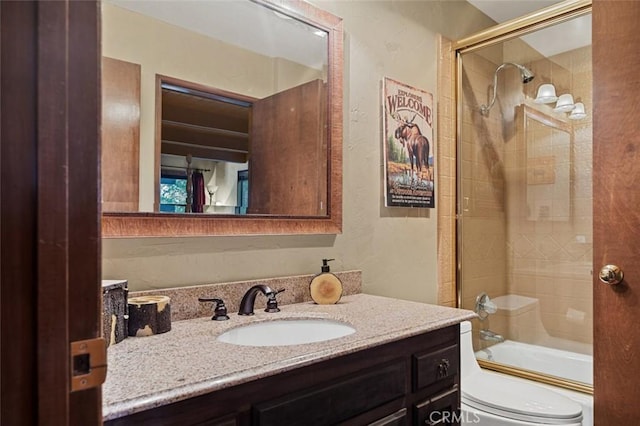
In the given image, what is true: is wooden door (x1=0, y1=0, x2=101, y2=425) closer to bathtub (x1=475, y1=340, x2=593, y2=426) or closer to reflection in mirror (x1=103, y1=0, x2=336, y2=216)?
reflection in mirror (x1=103, y1=0, x2=336, y2=216)

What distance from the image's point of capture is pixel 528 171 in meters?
2.85

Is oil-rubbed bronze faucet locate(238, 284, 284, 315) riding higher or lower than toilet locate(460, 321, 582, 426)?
higher

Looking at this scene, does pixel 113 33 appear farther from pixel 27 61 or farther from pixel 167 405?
pixel 167 405

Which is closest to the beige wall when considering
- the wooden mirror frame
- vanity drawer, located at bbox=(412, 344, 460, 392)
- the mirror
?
the wooden mirror frame

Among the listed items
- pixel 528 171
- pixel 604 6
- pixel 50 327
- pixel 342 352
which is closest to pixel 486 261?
pixel 528 171

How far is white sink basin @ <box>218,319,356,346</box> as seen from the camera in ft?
4.43

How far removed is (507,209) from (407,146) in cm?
116

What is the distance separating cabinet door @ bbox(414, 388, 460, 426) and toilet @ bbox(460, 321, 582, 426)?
16.3 inches

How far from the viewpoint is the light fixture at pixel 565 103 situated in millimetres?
2668

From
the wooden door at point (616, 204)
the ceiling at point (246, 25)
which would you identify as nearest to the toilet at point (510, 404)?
the wooden door at point (616, 204)

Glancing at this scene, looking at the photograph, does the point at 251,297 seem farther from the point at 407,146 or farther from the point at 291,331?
the point at 407,146

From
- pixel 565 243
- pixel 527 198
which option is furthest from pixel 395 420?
pixel 527 198

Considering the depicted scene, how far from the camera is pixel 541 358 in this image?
2654 millimetres

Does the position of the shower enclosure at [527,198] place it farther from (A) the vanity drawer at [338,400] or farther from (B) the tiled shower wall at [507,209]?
(A) the vanity drawer at [338,400]
